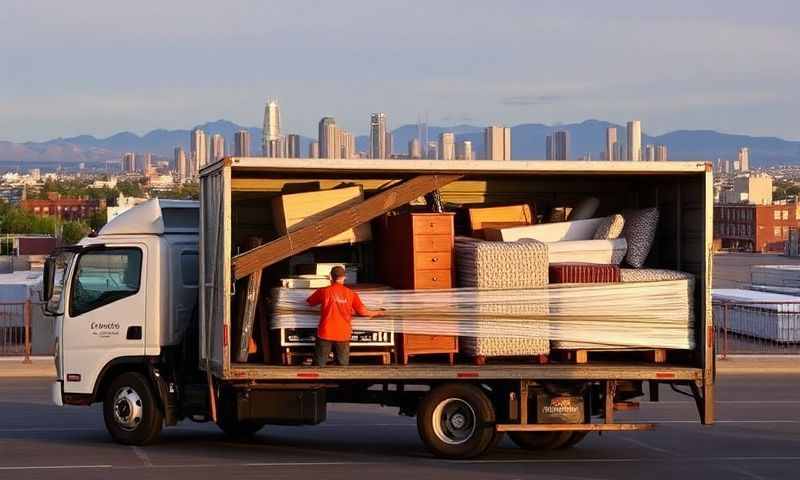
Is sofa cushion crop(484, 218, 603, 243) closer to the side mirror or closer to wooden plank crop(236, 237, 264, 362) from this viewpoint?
wooden plank crop(236, 237, 264, 362)

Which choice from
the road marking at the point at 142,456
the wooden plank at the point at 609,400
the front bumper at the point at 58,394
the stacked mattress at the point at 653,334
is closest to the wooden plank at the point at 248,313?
the road marking at the point at 142,456

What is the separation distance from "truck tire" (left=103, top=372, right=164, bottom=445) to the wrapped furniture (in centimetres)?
346

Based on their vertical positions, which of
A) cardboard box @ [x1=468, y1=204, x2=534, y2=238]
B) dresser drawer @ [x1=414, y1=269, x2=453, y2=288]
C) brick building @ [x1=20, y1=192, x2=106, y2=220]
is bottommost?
dresser drawer @ [x1=414, y1=269, x2=453, y2=288]

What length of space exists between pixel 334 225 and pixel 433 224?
1026 mm

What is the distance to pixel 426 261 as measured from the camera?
46.2 feet

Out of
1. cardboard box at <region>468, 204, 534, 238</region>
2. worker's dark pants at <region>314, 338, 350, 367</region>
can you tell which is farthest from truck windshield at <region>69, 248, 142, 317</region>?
cardboard box at <region>468, 204, 534, 238</region>

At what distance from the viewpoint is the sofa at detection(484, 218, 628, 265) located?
14.5 meters

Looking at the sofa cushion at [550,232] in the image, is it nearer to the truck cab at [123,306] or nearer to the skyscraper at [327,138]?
the truck cab at [123,306]

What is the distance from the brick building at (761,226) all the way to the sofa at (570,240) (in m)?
91.9

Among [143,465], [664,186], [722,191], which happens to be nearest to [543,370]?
[664,186]

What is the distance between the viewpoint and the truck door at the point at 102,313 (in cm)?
1477

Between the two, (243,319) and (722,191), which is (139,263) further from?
(722,191)

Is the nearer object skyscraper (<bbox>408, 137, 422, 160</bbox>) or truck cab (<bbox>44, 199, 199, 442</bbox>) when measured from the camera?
truck cab (<bbox>44, 199, 199, 442</bbox>)

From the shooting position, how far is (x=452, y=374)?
45.1 ft
